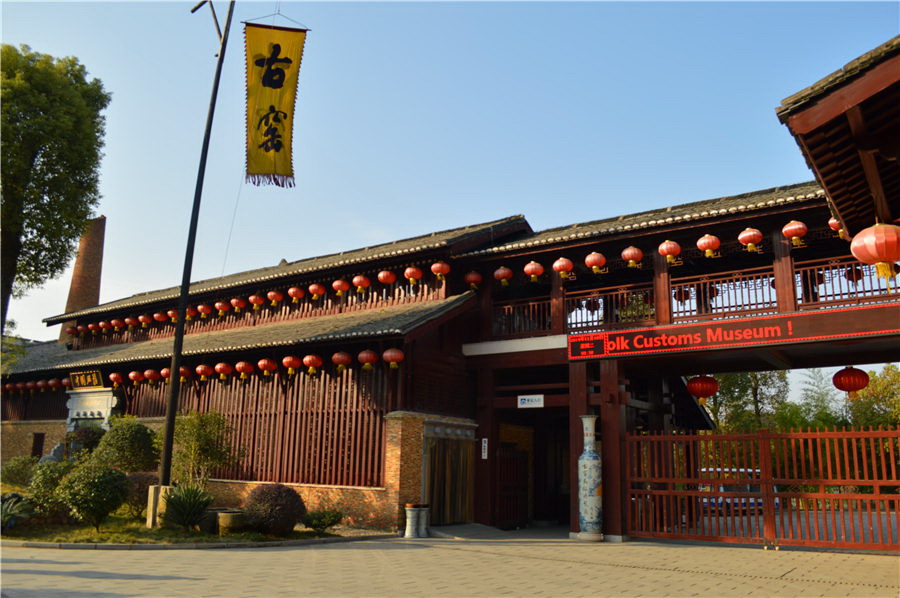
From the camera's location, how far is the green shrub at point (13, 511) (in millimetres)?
11086

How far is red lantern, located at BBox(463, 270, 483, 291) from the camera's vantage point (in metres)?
16.0

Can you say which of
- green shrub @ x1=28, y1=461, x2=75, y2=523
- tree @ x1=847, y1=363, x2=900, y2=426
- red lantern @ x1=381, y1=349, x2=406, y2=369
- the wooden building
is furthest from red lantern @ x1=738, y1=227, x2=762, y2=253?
tree @ x1=847, y1=363, x2=900, y2=426

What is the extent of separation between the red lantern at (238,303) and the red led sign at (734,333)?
10.6m

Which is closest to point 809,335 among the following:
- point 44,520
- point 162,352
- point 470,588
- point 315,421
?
point 470,588

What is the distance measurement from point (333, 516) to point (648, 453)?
6.06 metres

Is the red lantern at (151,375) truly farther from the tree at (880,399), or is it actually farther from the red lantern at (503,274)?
the tree at (880,399)

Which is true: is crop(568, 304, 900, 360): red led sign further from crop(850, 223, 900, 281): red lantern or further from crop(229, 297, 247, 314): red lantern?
crop(229, 297, 247, 314): red lantern

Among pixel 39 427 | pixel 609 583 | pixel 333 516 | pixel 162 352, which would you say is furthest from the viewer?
pixel 39 427

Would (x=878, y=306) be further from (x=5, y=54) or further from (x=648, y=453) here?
(x=5, y=54)

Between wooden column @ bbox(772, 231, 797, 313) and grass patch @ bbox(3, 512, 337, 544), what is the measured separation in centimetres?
941

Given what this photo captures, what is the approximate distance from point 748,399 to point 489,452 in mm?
21520

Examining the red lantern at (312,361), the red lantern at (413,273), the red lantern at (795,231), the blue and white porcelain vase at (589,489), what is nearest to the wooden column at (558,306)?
the blue and white porcelain vase at (589,489)

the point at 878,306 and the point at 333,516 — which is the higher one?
the point at 878,306

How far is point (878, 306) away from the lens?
11391mm
